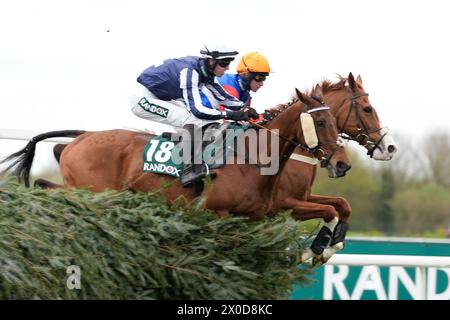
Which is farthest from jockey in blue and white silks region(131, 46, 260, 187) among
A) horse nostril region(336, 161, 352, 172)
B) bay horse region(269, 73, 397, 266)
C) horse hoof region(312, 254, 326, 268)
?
horse hoof region(312, 254, 326, 268)

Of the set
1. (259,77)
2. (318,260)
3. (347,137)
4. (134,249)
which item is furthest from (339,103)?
(134,249)

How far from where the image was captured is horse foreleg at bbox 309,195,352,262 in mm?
7277

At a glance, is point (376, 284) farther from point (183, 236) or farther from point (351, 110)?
point (183, 236)

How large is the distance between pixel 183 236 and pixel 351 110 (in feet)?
7.90

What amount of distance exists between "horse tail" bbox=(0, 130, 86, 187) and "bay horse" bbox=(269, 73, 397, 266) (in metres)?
1.94

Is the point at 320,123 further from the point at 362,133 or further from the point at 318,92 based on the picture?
the point at 362,133

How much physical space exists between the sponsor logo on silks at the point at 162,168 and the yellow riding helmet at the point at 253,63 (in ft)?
3.80

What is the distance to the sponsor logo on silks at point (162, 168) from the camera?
718 centimetres

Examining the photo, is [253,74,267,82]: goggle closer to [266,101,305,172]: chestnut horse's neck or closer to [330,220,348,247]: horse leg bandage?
[266,101,305,172]: chestnut horse's neck

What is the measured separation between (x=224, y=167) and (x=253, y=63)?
3.61ft

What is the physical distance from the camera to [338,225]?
24.4 feet

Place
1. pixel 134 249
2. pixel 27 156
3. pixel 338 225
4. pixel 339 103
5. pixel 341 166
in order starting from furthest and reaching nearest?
pixel 27 156
pixel 339 103
pixel 338 225
pixel 341 166
pixel 134 249
